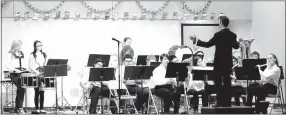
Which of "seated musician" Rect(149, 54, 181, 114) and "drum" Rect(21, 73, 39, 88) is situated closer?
"seated musician" Rect(149, 54, 181, 114)

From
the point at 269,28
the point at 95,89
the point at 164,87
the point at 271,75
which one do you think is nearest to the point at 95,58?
the point at 95,89

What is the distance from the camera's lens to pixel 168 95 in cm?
1055

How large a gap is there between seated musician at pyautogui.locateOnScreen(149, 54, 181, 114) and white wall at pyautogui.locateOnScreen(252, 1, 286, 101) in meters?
3.90

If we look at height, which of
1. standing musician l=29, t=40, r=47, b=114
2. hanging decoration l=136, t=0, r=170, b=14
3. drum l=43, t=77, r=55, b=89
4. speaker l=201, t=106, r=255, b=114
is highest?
hanging decoration l=136, t=0, r=170, b=14

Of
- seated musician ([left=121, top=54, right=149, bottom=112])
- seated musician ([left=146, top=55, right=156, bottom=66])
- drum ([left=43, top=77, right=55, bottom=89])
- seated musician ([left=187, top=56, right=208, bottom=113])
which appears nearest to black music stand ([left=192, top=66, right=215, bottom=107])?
seated musician ([left=187, top=56, right=208, bottom=113])

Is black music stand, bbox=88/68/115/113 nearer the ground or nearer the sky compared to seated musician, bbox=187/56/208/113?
nearer the sky

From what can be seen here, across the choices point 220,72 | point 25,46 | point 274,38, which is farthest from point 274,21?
point 25,46

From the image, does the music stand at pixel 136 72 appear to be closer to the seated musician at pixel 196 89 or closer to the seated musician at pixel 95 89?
the seated musician at pixel 95 89

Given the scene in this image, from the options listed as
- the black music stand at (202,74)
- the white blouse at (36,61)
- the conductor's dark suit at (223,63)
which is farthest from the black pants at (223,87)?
the white blouse at (36,61)

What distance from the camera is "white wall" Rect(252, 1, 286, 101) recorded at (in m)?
13.4

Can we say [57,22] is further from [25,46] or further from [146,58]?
[146,58]

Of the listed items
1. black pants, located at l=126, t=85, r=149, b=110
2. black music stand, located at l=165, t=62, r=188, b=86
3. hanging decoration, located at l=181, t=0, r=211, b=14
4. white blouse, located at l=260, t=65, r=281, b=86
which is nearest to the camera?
black music stand, located at l=165, t=62, r=188, b=86

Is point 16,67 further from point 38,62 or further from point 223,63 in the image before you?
point 223,63

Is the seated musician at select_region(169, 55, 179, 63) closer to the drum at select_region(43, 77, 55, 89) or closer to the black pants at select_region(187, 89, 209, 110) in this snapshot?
the black pants at select_region(187, 89, 209, 110)
